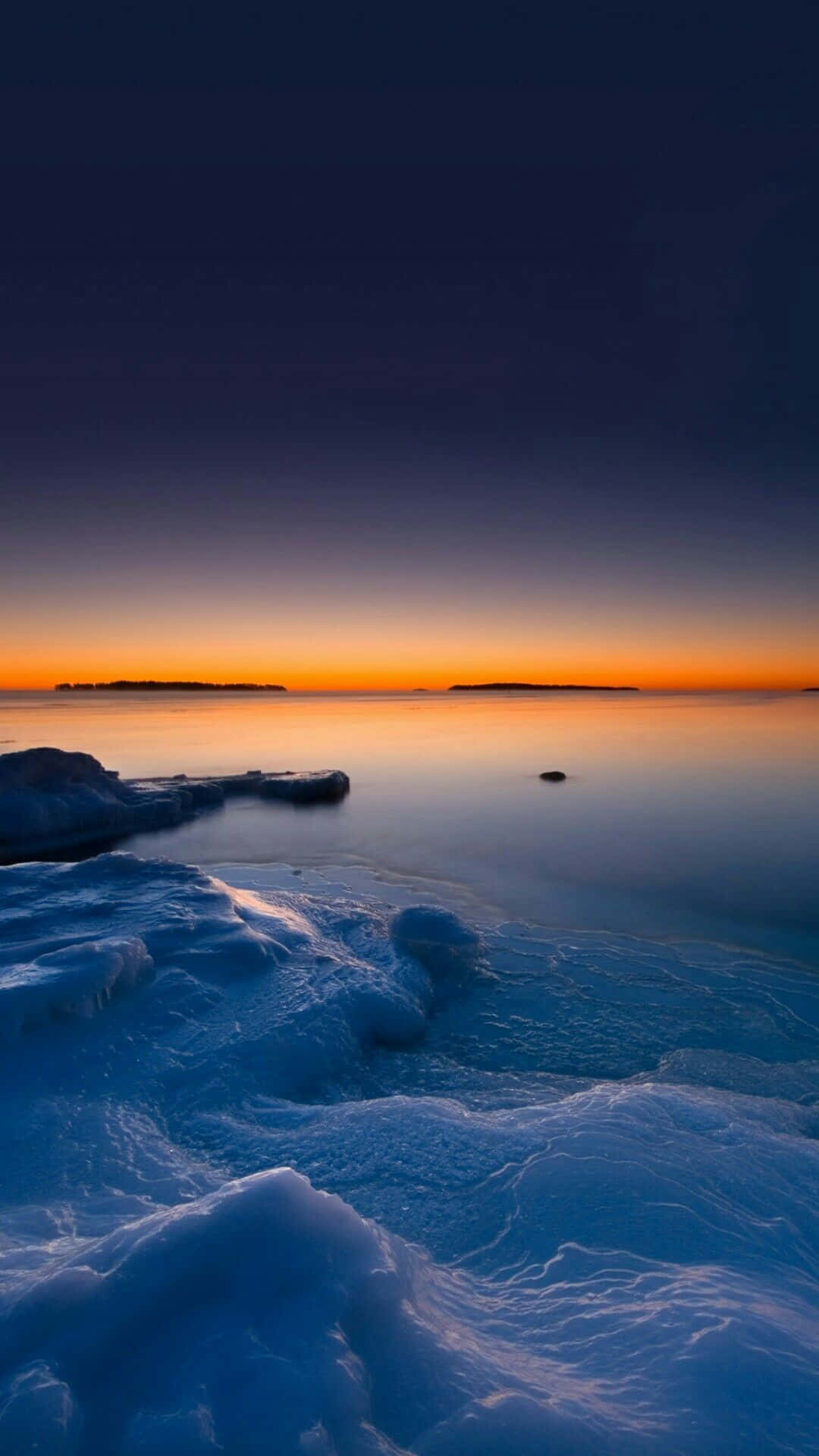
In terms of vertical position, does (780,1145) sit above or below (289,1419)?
below

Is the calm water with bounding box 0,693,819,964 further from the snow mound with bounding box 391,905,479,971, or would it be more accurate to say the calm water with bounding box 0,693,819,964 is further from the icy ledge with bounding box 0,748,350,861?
the snow mound with bounding box 391,905,479,971

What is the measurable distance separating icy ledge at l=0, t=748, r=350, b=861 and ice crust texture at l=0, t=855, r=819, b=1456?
6911 mm

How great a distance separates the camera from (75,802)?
13.6 m

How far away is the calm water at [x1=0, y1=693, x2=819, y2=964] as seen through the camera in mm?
9453

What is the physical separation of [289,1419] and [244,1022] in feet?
11.5

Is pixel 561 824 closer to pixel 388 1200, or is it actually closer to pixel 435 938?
pixel 435 938

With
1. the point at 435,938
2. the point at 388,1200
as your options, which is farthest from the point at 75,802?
the point at 388,1200

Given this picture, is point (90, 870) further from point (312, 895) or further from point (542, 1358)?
point (542, 1358)

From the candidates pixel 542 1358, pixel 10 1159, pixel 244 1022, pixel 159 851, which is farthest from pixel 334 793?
pixel 542 1358

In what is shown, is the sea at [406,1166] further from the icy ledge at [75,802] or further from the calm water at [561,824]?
the icy ledge at [75,802]

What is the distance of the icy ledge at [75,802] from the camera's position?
12680 millimetres

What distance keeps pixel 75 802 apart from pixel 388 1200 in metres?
12.3

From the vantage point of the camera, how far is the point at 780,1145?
3727 mm

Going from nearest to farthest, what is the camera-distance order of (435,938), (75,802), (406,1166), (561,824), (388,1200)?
(388,1200)
(406,1166)
(435,938)
(75,802)
(561,824)
